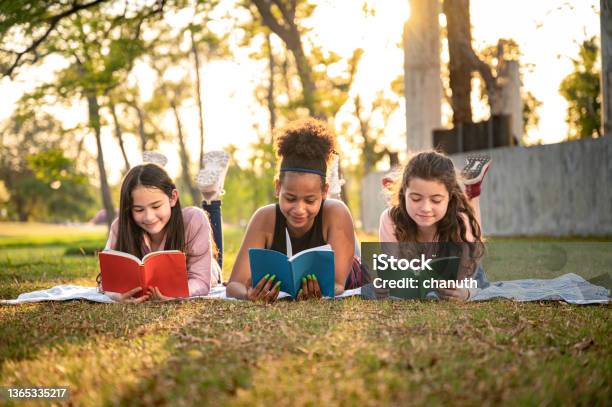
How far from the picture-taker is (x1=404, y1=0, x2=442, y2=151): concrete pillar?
45.2 ft

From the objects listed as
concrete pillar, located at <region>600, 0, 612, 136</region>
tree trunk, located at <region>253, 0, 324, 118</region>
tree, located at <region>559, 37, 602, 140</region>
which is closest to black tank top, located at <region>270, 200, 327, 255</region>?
concrete pillar, located at <region>600, 0, 612, 136</region>

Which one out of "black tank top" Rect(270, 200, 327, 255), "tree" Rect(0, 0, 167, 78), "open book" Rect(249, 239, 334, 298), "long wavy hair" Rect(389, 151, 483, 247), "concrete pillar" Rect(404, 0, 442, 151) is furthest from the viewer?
"concrete pillar" Rect(404, 0, 442, 151)

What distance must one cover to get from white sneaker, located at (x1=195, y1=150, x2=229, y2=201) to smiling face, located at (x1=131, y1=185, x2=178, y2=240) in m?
1.26

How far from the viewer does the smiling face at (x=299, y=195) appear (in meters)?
4.62

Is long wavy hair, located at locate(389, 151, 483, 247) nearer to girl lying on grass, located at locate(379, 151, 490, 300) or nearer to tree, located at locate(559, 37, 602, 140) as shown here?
girl lying on grass, located at locate(379, 151, 490, 300)

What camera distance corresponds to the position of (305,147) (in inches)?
187

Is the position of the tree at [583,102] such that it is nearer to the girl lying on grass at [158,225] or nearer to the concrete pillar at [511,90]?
the concrete pillar at [511,90]

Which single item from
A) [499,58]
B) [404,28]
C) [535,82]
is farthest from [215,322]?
[535,82]

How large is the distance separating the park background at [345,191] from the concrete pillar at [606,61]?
0.11 ft

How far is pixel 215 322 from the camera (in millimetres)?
3420

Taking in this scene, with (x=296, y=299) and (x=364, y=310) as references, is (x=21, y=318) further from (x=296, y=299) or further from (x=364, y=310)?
(x=364, y=310)

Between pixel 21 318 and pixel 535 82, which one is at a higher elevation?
pixel 535 82

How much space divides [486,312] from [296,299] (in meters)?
1.29

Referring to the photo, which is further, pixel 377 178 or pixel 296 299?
pixel 377 178
